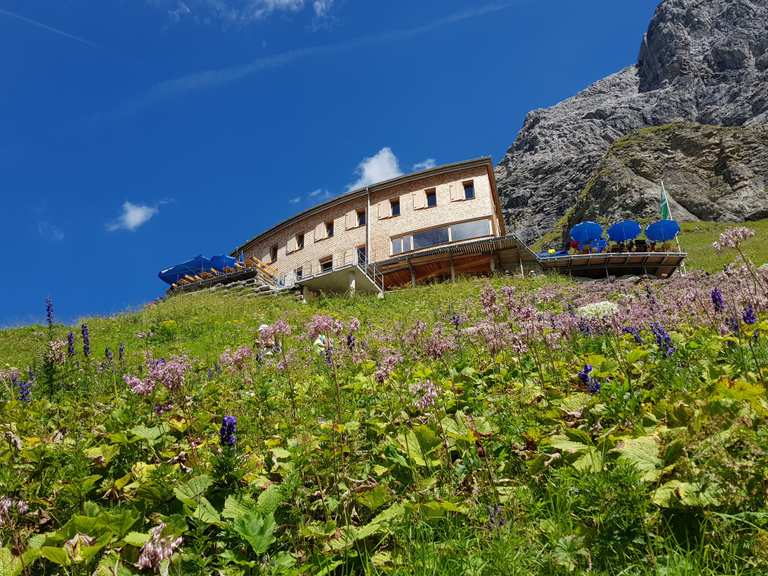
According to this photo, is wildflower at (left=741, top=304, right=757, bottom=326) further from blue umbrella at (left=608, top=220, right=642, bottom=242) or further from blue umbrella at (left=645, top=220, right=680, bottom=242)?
blue umbrella at (left=645, top=220, right=680, bottom=242)

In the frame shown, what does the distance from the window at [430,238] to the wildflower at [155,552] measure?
3617cm

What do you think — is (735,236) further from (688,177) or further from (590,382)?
(688,177)

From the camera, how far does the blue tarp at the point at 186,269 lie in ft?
153

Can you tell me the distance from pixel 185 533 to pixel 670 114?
16776cm

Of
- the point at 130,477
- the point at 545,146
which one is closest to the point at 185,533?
the point at 130,477

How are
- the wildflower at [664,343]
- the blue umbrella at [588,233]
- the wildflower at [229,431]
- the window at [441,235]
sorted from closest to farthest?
1. the wildflower at [229,431]
2. the wildflower at [664,343]
3. the blue umbrella at [588,233]
4. the window at [441,235]

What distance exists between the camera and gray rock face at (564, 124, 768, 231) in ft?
260

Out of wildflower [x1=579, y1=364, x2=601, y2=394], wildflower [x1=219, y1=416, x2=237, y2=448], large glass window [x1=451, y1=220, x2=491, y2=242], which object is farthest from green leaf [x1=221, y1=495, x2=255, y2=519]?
large glass window [x1=451, y1=220, x2=491, y2=242]

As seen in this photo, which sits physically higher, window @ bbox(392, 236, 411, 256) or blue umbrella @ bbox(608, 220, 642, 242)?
window @ bbox(392, 236, 411, 256)

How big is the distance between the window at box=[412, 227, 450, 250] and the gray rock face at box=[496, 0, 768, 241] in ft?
279

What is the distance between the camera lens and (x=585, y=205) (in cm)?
9338

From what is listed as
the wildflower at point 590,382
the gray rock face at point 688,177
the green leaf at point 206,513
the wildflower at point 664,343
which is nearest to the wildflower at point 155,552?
the green leaf at point 206,513

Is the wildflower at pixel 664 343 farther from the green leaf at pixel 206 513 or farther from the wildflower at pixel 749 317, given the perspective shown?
the green leaf at pixel 206 513

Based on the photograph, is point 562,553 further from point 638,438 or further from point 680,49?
point 680,49
